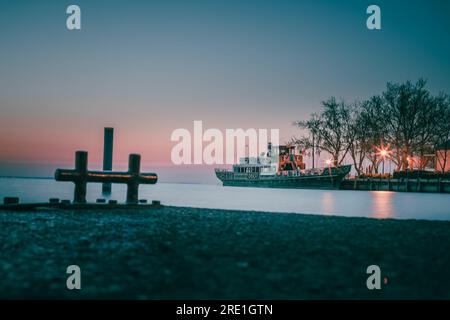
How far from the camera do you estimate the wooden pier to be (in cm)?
5253

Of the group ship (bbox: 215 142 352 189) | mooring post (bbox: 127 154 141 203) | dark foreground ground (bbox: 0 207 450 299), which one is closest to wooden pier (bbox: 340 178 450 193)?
ship (bbox: 215 142 352 189)

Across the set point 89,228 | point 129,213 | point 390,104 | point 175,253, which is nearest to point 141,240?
point 175,253

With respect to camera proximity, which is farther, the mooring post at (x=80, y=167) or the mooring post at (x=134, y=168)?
the mooring post at (x=134, y=168)

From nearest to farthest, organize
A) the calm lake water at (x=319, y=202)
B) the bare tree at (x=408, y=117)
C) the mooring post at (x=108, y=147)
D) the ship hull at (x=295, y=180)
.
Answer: the mooring post at (x=108, y=147) < the calm lake water at (x=319, y=202) < the bare tree at (x=408, y=117) < the ship hull at (x=295, y=180)

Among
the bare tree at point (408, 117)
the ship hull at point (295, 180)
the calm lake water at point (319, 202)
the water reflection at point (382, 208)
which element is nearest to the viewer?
the water reflection at point (382, 208)

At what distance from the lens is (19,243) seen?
6.24 metres

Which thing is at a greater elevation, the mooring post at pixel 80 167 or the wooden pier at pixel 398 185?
the mooring post at pixel 80 167

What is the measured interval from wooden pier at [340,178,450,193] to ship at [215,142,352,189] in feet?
7.21

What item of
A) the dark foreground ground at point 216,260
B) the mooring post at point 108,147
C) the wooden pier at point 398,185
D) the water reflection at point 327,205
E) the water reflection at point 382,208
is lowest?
the water reflection at point 327,205

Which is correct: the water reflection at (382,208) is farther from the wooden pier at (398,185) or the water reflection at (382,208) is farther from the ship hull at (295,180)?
the ship hull at (295,180)

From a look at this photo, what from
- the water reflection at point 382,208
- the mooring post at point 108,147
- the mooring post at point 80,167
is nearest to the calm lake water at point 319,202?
the water reflection at point 382,208

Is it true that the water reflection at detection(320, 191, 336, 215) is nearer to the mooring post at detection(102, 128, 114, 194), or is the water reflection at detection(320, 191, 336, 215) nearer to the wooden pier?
the mooring post at detection(102, 128, 114, 194)

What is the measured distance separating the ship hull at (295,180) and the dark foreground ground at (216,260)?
54.6 meters

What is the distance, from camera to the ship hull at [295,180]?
6160 centimetres
